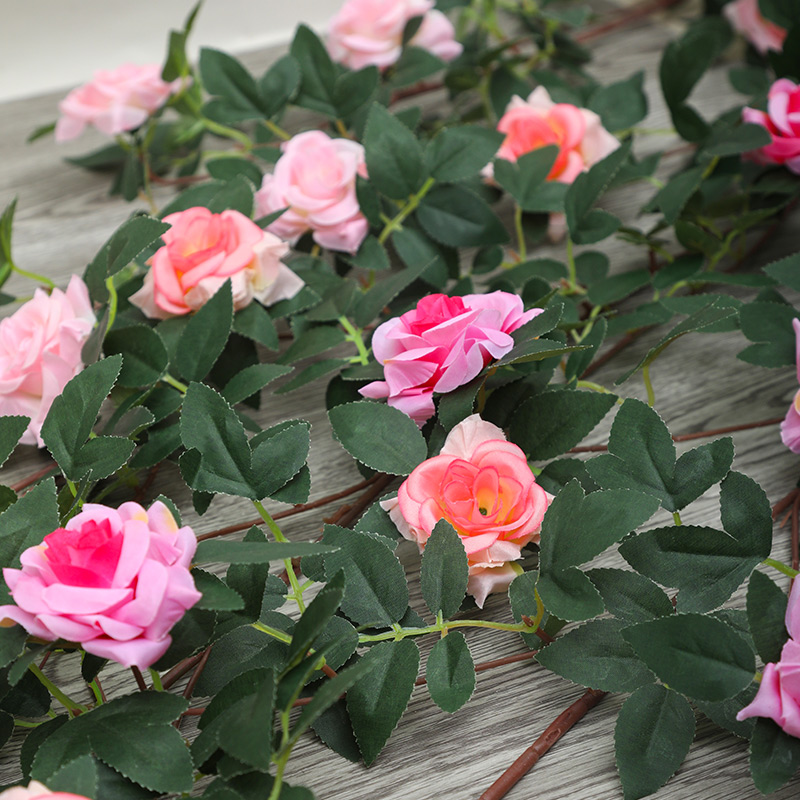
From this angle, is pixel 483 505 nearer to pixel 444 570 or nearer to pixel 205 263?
pixel 444 570

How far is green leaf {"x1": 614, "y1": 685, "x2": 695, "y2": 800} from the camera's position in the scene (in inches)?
15.1

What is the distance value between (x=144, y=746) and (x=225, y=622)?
0.06m

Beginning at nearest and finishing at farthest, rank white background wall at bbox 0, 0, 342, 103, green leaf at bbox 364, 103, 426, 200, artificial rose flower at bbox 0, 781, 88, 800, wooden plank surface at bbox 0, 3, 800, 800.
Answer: artificial rose flower at bbox 0, 781, 88, 800 → wooden plank surface at bbox 0, 3, 800, 800 → green leaf at bbox 364, 103, 426, 200 → white background wall at bbox 0, 0, 342, 103

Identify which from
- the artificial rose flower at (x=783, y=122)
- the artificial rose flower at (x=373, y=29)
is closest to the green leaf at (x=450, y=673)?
the artificial rose flower at (x=783, y=122)

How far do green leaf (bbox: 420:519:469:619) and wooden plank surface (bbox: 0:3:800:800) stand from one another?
0.05 metres

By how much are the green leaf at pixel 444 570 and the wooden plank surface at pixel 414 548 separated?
0.05 metres

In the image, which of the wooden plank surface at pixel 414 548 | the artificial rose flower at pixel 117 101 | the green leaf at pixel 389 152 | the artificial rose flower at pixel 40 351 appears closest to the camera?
the wooden plank surface at pixel 414 548

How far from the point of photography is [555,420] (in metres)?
0.49

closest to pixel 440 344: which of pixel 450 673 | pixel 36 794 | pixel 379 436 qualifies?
pixel 379 436

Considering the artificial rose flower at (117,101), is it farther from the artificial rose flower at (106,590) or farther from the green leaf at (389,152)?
the artificial rose flower at (106,590)

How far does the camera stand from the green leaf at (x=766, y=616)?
1.20 feet

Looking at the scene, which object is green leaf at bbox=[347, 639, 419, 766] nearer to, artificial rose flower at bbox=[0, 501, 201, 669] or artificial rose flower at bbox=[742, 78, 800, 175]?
artificial rose flower at bbox=[0, 501, 201, 669]

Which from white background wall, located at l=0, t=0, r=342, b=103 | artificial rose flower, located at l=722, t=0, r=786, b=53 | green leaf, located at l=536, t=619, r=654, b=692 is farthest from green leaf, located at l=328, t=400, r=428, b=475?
white background wall, located at l=0, t=0, r=342, b=103

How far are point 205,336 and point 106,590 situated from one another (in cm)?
22
